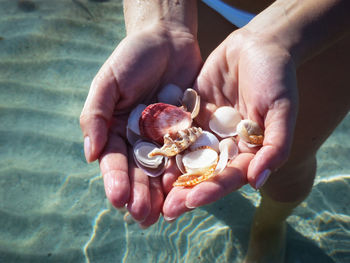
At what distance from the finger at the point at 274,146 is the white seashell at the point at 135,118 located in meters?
0.76

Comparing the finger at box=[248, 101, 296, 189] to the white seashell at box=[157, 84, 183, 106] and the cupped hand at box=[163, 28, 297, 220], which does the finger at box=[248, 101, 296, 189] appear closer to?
the cupped hand at box=[163, 28, 297, 220]

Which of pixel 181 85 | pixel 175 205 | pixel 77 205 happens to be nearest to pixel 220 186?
pixel 175 205

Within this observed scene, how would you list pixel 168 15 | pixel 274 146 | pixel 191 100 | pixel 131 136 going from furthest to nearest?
pixel 168 15, pixel 191 100, pixel 131 136, pixel 274 146

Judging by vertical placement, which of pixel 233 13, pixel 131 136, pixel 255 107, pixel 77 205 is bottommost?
pixel 77 205

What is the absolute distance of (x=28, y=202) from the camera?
2.90m

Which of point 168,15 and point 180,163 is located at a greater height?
point 168,15

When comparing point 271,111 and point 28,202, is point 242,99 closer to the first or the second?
point 271,111

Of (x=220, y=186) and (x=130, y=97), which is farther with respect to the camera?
(x=130, y=97)

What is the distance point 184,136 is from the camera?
75.6 inches

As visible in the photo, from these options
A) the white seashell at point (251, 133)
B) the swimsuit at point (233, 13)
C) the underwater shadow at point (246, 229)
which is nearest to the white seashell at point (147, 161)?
the white seashell at point (251, 133)

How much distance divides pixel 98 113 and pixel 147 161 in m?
0.36

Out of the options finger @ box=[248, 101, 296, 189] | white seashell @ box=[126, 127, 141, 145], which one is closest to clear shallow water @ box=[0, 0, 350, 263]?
white seashell @ box=[126, 127, 141, 145]

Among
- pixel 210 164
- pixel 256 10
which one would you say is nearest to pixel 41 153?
pixel 210 164

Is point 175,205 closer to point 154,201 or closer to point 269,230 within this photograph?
point 154,201
